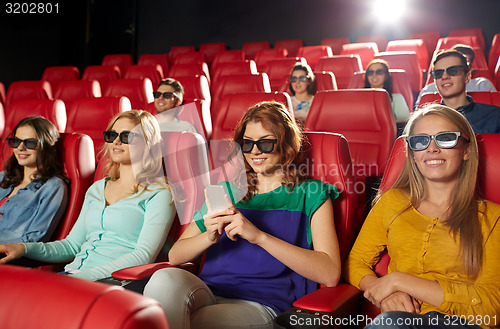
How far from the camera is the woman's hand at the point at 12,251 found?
1753 mm

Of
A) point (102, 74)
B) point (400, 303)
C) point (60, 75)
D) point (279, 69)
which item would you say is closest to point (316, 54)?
point (279, 69)

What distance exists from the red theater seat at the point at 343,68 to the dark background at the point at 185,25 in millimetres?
2394

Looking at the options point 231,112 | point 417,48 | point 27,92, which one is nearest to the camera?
point 231,112

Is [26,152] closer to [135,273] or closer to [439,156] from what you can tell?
[135,273]

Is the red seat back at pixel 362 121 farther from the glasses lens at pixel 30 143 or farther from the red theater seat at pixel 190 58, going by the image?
the red theater seat at pixel 190 58

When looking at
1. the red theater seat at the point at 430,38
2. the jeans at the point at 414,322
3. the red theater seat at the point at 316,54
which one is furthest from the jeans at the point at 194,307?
the red theater seat at the point at 430,38

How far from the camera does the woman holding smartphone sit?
1.28 meters

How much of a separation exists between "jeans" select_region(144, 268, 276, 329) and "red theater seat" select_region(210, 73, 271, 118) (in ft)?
9.63

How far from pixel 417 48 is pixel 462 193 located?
5211mm

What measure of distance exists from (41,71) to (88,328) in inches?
326

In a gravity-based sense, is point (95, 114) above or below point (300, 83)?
below

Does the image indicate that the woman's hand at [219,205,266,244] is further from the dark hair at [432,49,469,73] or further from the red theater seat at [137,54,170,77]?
the red theater seat at [137,54,170,77]

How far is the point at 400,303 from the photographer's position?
4.09ft

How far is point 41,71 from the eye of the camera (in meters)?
7.95
